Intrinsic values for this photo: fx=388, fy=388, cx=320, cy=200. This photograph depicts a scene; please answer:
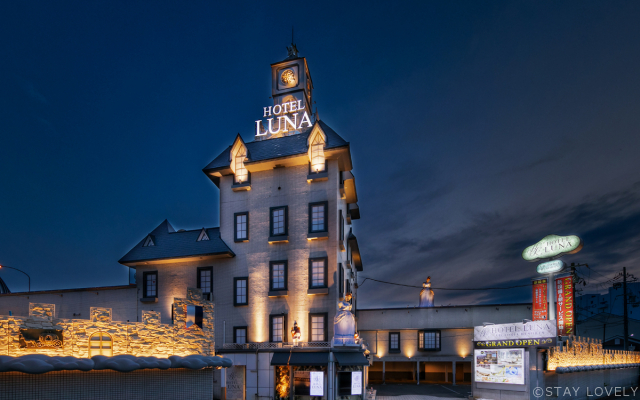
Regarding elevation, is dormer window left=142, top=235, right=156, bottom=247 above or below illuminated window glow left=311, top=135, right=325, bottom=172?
below

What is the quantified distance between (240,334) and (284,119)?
1682 centimetres

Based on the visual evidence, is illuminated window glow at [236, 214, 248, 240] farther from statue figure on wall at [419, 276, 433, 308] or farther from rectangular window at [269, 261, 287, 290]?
statue figure on wall at [419, 276, 433, 308]

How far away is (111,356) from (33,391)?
2.06 metres

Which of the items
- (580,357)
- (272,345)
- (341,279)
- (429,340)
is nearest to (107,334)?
(272,345)

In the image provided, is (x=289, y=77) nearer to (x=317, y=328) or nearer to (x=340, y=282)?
(x=340, y=282)

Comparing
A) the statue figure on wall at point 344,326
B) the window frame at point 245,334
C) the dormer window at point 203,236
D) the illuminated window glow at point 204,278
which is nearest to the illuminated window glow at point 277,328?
the window frame at point 245,334

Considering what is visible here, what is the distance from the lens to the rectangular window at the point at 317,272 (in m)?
25.6

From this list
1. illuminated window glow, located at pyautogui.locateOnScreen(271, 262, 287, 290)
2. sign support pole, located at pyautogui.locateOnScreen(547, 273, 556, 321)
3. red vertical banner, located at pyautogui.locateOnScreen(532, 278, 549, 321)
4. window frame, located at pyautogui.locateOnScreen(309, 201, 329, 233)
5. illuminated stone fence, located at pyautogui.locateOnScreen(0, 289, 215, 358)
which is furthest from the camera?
red vertical banner, located at pyautogui.locateOnScreen(532, 278, 549, 321)

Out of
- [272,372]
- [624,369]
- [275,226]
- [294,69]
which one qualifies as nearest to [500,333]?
[272,372]

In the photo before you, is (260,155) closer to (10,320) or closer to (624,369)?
(10,320)

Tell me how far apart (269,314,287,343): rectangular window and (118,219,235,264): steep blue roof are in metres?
5.45

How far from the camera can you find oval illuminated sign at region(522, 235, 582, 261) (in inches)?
1006

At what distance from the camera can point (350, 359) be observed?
2345cm

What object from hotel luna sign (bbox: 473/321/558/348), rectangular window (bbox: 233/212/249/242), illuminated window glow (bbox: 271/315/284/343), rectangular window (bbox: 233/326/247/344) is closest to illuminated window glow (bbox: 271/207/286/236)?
rectangular window (bbox: 233/212/249/242)
